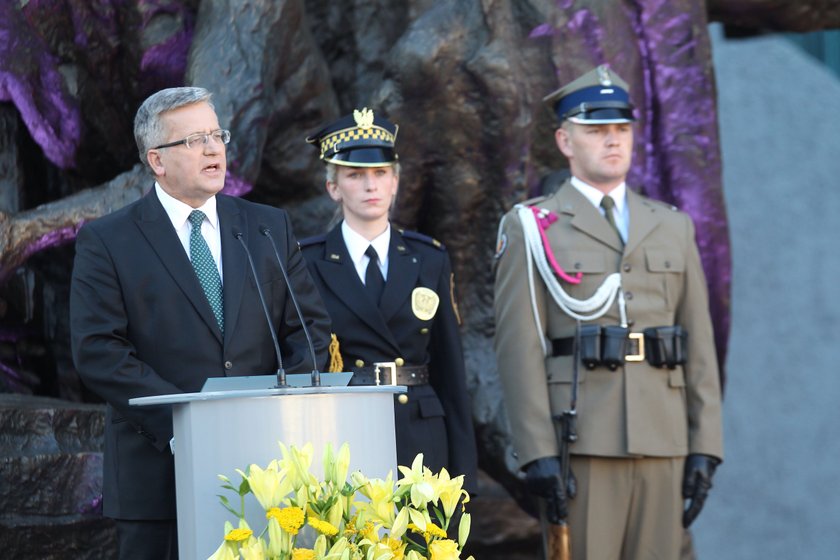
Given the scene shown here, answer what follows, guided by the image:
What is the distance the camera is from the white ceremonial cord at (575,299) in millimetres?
3984

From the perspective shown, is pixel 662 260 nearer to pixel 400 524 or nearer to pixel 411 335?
pixel 411 335

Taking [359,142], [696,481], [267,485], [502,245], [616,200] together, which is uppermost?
[359,142]

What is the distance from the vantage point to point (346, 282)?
153 inches

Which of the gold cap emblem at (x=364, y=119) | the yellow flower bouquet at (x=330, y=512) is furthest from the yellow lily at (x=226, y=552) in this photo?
the gold cap emblem at (x=364, y=119)

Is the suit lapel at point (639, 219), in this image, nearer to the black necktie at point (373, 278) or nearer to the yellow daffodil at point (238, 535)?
the black necktie at point (373, 278)

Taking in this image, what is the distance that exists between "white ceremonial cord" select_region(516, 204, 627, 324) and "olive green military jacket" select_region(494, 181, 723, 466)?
1 centimetres

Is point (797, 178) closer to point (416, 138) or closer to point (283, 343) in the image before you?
point (416, 138)

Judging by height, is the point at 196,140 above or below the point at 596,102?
below

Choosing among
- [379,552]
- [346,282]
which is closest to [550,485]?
[346,282]

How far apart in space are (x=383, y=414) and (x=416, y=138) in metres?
2.34

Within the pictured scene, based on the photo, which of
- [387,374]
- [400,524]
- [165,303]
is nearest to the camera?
[400,524]

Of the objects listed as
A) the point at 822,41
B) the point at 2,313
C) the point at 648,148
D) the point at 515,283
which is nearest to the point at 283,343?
the point at 515,283

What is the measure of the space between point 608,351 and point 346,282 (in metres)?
0.66

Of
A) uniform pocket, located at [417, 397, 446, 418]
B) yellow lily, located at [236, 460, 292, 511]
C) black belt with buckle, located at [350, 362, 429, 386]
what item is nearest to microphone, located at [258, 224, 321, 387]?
yellow lily, located at [236, 460, 292, 511]
